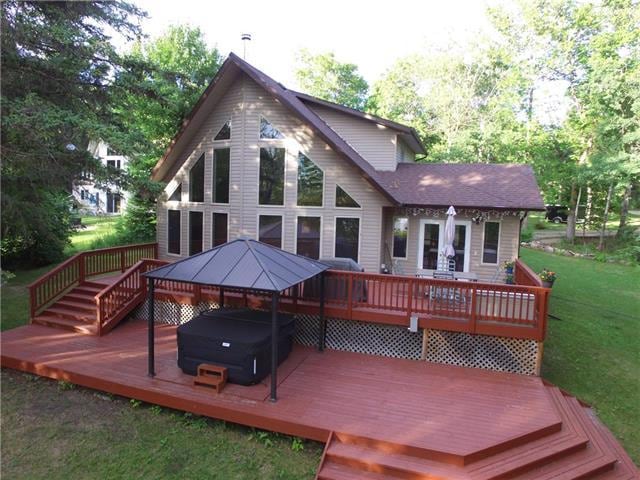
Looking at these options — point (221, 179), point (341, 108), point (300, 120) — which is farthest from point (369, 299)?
point (341, 108)

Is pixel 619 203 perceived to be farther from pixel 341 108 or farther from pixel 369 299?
pixel 369 299

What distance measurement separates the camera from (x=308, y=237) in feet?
37.2

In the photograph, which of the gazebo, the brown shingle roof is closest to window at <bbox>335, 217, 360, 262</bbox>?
the brown shingle roof

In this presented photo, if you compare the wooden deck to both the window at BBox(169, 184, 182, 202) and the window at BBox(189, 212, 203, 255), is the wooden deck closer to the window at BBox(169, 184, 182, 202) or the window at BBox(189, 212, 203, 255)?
the window at BBox(189, 212, 203, 255)

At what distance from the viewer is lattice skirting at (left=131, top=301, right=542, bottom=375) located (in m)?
7.45

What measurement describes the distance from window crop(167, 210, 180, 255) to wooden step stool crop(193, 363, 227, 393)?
22.7 feet

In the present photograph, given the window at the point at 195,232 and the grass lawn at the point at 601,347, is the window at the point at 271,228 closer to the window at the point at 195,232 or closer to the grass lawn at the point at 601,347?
the window at the point at 195,232

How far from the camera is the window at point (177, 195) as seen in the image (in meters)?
12.6

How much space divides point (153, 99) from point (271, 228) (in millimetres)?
5102

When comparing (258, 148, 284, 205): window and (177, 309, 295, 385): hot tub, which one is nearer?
(177, 309, 295, 385): hot tub

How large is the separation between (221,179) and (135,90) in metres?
3.22

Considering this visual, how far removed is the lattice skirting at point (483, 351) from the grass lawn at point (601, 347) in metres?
1.00

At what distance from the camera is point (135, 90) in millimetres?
10797

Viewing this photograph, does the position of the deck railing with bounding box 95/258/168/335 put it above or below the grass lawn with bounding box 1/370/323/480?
above
